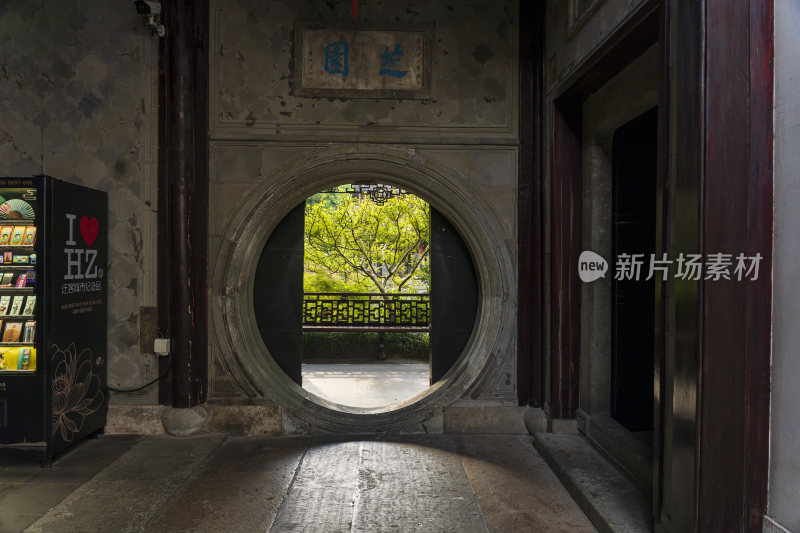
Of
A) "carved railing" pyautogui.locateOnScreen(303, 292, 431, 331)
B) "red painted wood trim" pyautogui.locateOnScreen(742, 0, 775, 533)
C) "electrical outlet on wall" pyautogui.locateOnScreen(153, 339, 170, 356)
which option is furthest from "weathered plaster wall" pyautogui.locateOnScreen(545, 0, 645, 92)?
"carved railing" pyautogui.locateOnScreen(303, 292, 431, 331)

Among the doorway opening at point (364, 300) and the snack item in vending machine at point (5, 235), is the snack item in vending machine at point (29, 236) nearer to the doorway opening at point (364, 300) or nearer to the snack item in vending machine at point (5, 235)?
the snack item in vending machine at point (5, 235)

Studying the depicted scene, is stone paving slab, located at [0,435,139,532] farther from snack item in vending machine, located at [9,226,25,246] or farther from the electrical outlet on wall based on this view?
snack item in vending machine, located at [9,226,25,246]

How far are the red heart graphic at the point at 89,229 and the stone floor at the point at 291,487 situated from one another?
4.66ft

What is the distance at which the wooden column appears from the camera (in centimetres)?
389

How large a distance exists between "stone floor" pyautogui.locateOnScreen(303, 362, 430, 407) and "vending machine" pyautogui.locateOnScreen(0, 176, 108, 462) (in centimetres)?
302

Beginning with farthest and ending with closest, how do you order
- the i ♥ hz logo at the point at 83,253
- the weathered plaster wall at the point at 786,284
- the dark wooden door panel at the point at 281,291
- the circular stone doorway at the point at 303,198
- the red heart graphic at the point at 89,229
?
the dark wooden door panel at the point at 281,291, the circular stone doorway at the point at 303,198, the red heart graphic at the point at 89,229, the i ♥ hz logo at the point at 83,253, the weathered plaster wall at the point at 786,284

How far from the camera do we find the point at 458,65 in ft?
13.4

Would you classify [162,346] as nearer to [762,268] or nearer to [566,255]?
[566,255]

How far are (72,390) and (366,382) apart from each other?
412cm

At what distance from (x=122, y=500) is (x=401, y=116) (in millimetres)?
3059

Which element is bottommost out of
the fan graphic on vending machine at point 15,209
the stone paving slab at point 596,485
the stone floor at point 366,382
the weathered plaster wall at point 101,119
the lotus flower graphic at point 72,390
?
the stone floor at point 366,382

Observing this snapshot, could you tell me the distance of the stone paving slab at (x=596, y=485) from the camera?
257 centimetres

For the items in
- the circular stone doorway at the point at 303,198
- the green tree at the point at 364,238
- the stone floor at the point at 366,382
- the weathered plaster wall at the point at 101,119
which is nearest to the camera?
the weathered plaster wall at the point at 101,119
